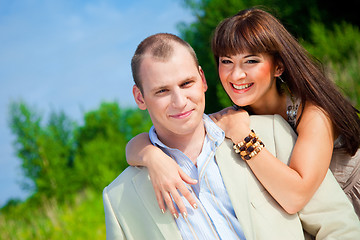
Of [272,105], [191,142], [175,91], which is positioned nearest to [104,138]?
[272,105]

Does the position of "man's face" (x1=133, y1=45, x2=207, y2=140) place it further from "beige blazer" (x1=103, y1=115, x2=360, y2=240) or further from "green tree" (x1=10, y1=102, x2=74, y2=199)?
"green tree" (x1=10, y1=102, x2=74, y2=199)

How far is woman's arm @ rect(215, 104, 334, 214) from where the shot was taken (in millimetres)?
2445

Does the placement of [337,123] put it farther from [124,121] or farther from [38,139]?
[124,121]

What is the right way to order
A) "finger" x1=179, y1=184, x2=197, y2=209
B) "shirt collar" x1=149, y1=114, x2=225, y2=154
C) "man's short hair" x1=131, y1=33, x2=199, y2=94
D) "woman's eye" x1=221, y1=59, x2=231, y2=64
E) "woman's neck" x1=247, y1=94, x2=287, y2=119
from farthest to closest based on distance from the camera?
"woman's neck" x1=247, y1=94, x2=287, y2=119 → "woman's eye" x1=221, y1=59, x2=231, y2=64 → "shirt collar" x1=149, y1=114, x2=225, y2=154 → "man's short hair" x1=131, y1=33, x2=199, y2=94 → "finger" x1=179, y1=184, x2=197, y2=209

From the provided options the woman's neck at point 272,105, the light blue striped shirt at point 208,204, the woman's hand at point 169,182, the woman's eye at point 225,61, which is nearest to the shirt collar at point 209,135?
the light blue striped shirt at point 208,204

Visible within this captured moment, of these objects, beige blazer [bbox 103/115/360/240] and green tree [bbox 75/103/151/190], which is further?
green tree [bbox 75/103/151/190]

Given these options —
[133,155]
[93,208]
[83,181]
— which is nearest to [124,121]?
[83,181]

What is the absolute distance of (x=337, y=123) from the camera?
2934 millimetres

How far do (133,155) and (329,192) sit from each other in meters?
1.48

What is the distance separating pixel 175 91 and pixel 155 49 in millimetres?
361

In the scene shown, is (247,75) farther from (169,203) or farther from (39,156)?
(39,156)

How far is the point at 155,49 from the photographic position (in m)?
2.65

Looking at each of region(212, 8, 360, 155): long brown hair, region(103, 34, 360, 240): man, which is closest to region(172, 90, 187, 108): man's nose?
region(103, 34, 360, 240): man

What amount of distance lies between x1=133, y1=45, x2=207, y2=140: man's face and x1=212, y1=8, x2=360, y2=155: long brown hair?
502mm
